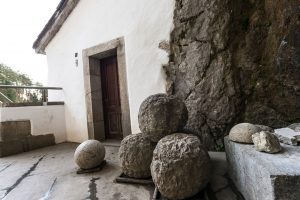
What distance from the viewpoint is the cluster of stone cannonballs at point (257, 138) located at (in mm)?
1374

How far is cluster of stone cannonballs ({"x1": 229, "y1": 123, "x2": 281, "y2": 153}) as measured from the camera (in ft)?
4.51

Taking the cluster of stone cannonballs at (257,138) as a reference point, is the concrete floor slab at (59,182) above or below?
below

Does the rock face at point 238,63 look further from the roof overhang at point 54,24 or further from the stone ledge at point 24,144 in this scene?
the stone ledge at point 24,144

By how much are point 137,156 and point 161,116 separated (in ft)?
1.68

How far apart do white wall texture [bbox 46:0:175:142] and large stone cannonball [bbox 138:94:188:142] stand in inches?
41.8

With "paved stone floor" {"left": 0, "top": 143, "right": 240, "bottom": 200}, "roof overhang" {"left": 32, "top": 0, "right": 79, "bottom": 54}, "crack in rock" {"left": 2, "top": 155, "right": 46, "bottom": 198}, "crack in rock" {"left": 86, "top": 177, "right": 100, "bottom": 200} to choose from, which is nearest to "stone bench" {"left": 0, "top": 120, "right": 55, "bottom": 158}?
"paved stone floor" {"left": 0, "top": 143, "right": 240, "bottom": 200}

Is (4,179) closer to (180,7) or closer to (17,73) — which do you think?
(180,7)

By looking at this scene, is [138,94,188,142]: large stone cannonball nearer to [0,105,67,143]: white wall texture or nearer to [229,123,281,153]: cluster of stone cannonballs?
[229,123,281,153]: cluster of stone cannonballs

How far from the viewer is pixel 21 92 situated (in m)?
4.96

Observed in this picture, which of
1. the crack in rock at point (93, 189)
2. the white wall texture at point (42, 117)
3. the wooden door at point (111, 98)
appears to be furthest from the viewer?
the wooden door at point (111, 98)

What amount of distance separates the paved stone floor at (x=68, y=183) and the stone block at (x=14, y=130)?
2.54 ft

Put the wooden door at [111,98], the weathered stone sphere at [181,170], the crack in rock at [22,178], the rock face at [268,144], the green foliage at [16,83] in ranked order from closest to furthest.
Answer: the rock face at [268,144]
the weathered stone sphere at [181,170]
the crack in rock at [22,178]
the wooden door at [111,98]
the green foliage at [16,83]

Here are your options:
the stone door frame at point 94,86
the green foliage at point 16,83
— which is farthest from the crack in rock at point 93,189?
the green foliage at point 16,83

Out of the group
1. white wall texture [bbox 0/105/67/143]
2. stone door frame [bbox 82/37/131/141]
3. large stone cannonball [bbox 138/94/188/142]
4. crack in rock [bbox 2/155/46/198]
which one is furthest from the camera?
stone door frame [bbox 82/37/131/141]
